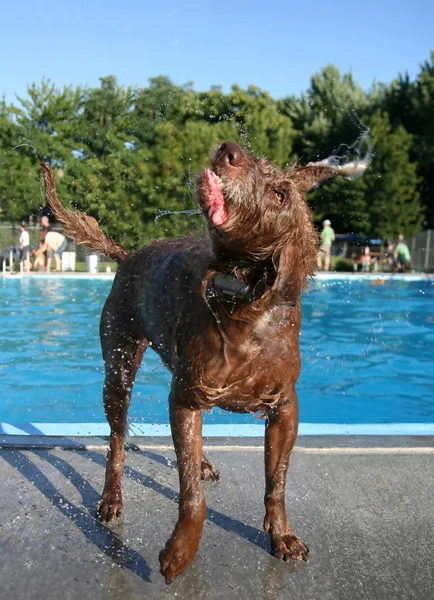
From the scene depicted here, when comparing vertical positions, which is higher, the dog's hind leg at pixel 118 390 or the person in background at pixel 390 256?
the person in background at pixel 390 256

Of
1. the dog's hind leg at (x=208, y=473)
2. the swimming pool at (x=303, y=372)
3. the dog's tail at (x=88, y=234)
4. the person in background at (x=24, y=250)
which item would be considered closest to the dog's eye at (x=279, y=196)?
the dog's tail at (x=88, y=234)

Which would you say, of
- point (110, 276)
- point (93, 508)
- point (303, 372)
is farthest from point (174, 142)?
point (93, 508)

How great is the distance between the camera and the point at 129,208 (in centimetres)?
2056

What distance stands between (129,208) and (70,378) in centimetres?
1377

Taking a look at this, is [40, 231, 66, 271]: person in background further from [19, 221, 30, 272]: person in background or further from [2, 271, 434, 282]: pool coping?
[2, 271, 434, 282]: pool coping

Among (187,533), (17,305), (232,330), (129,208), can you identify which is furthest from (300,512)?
(129,208)

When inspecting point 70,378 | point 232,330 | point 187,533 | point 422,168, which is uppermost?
point 422,168

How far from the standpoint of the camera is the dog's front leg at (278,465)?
8.91ft

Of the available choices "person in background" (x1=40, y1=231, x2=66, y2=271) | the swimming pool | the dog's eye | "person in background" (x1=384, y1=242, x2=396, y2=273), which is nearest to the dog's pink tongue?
the dog's eye

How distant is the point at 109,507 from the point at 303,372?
503cm

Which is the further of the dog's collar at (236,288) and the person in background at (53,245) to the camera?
the person in background at (53,245)

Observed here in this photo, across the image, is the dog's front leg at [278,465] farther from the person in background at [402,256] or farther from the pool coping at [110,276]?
the person in background at [402,256]

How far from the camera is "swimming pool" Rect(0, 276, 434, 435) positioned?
6.05 metres

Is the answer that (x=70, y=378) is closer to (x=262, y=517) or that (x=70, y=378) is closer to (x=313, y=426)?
(x=313, y=426)
